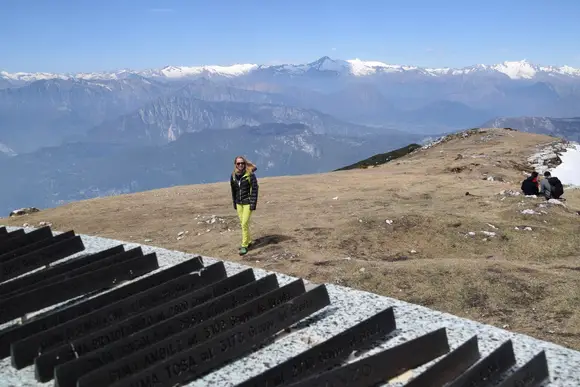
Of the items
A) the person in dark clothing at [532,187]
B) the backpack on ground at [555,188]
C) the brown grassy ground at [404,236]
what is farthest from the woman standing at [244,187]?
the backpack on ground at [555,188]

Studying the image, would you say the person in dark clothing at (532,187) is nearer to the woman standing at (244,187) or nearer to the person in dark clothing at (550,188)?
the person in dark clothing at (550,188)

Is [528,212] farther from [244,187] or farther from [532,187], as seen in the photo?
[244,187]

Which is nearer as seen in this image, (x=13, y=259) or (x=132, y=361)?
(x=132, y=361)

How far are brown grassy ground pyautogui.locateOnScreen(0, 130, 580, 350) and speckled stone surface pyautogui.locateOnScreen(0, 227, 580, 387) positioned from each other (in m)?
2.58

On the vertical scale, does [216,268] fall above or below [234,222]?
above

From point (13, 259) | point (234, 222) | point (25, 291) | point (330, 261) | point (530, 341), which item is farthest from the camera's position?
point (234, 222)

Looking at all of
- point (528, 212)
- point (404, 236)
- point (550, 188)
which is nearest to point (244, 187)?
point (404, 236)

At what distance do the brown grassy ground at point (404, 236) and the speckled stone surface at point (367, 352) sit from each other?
2.58 meters

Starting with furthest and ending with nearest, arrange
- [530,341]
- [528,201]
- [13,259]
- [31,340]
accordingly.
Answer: [528,201] → [13,259] → [530,341] → [31,340]

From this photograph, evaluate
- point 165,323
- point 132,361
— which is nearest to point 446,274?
point 165,323

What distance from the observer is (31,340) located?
26.6ft

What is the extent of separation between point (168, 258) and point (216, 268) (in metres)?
3.13

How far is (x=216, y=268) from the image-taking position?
37.2ft

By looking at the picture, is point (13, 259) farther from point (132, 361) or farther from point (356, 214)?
point (356, 214)
